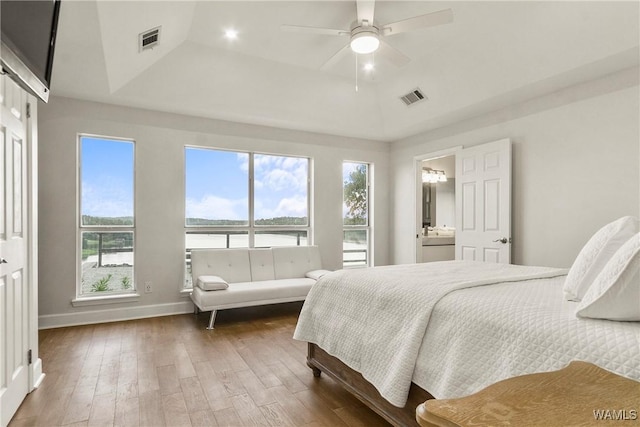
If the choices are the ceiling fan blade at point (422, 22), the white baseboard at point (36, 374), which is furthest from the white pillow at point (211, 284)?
the ceiling fan blade at point (422, 22)

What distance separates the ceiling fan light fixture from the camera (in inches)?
106

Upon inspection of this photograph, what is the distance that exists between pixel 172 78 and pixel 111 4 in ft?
4.18

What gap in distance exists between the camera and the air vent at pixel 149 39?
3.08 m

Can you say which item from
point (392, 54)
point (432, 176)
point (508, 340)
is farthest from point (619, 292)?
point (432, 176)

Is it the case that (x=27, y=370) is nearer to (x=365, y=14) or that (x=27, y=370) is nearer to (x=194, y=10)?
(x=194, y=10)

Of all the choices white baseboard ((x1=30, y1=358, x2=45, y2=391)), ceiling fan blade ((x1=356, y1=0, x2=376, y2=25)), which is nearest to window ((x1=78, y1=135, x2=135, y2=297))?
white baseboard ((x1=30, y1=358, x2=45, y2=391))

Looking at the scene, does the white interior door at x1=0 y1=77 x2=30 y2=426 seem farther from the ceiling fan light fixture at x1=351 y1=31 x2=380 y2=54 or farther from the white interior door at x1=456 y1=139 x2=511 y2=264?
the white interior door at x1=456 y1=139 x2=511 y2=264

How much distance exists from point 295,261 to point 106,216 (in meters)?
2.35

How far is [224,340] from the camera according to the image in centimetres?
335

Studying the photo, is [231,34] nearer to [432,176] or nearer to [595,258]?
[595,258]

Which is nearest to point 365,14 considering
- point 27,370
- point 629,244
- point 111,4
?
point 111,4

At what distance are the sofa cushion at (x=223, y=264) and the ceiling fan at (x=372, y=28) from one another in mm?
2676

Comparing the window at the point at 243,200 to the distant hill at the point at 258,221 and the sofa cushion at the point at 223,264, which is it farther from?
the sofa cushion at the point at 223,264

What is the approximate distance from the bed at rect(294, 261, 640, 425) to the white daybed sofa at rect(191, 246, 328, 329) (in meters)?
1.57
